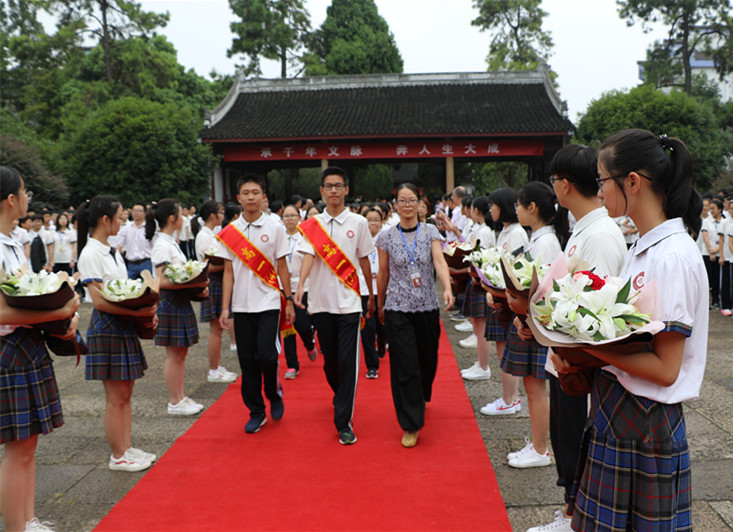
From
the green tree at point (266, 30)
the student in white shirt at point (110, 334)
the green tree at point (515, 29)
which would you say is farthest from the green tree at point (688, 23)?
the student in white shirt at point (110, 334)

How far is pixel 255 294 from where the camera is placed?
4.39 metres

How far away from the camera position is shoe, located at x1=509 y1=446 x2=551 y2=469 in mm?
3600

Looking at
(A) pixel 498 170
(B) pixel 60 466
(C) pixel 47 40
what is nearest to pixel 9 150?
(C) pixel 47 40

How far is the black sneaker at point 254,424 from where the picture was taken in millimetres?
4320

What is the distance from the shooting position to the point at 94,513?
3188mm

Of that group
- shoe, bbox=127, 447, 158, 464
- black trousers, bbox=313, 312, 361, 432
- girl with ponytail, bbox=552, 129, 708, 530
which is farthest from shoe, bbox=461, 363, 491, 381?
girl with ponytail, bbox=552, 129, 708, 530

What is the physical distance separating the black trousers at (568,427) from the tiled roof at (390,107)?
17.2 meters

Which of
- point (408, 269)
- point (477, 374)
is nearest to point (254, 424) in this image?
point (408, 269)

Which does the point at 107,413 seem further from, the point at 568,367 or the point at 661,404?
the point at 661,404

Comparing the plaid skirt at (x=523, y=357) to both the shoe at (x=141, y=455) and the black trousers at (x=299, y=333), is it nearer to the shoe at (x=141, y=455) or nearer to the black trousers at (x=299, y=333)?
the shoe at (x=141, y=455)

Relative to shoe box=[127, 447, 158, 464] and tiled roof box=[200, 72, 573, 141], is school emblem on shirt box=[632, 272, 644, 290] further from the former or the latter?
tiled roof box=[200, 72, 573, 141]

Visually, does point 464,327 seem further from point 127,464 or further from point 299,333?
point 127,464

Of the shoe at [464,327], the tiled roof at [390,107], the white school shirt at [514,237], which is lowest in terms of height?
the shoe at [464,327]

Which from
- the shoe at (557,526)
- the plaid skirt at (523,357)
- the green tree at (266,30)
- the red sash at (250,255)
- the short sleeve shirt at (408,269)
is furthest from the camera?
the green tree at (266,30)
